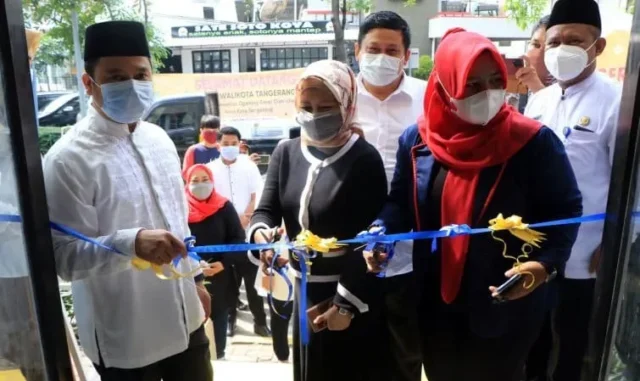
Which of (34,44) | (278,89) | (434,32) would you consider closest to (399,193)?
(34,44)

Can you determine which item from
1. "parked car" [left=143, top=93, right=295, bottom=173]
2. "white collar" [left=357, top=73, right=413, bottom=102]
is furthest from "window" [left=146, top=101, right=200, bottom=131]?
"white collar" [left=357, top=73, right=413, bottom=102]

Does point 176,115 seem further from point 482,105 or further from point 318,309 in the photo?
point 482,105

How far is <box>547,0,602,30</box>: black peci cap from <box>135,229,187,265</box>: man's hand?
1915 mm

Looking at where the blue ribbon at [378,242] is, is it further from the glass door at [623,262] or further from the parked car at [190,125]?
the parked car at [190,125]

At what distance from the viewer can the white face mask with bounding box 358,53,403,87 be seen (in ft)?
8.21

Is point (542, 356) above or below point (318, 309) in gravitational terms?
below

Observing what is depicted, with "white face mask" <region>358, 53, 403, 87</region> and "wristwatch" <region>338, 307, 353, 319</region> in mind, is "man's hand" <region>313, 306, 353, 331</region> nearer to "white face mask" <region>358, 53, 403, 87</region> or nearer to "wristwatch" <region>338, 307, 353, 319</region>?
"wristwatch" <region>338, 307, 353, 319</region>

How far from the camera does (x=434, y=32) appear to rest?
9.19 m

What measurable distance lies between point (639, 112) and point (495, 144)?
0.43 meters

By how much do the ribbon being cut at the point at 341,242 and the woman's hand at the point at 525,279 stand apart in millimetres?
14

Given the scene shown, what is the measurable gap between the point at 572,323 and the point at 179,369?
1694 millimetres

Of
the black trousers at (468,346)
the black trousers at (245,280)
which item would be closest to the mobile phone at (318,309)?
the black trousers at (468,346)

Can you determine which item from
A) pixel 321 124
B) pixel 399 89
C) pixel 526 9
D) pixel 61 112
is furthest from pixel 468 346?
pixel 61 112

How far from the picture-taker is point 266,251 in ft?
6.19
